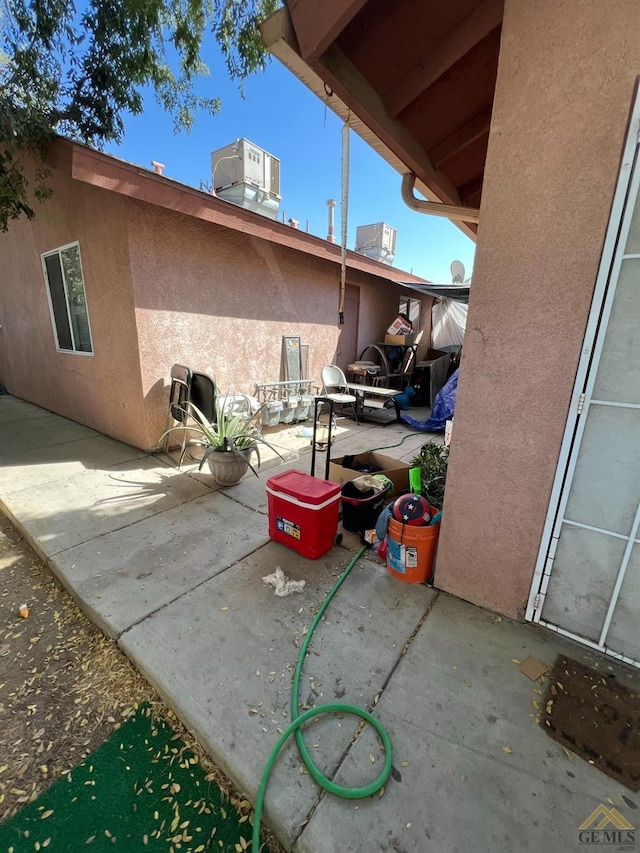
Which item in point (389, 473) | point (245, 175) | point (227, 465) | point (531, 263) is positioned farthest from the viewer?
point (245, 175)

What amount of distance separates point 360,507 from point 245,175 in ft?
16.3

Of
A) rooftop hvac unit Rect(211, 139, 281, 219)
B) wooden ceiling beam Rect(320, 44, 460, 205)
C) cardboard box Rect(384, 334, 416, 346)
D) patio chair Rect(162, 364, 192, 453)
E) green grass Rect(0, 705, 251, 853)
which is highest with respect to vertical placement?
rooftop hvac unit Rect(211, 139, 281, 219)

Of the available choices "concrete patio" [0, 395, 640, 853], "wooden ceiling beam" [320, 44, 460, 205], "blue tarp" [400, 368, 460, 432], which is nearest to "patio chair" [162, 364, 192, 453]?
"concrete patio" [0, 395, 640, 853]

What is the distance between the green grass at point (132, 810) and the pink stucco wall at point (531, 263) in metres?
1.55

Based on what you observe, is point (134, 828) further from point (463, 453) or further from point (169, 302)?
point (169, 302)

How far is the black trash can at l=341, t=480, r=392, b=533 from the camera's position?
2549 mm

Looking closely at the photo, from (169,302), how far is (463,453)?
145 inches

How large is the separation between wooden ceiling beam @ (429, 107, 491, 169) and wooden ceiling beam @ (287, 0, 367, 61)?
1.48 m

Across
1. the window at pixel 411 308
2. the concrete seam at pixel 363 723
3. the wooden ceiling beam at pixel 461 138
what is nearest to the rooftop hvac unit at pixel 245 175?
the wooden ceiling beam at pixel 461 138

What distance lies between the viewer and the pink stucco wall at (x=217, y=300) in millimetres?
3885

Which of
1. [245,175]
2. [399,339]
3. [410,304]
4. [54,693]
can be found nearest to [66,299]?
[245,175]

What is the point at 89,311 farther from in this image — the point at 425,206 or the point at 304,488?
the point at 425,206

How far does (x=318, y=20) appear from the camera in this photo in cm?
146

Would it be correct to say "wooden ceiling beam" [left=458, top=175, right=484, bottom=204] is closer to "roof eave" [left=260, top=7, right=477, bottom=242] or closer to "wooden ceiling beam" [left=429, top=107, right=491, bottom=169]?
"wooden ceiling beam" [left=429, top=107, right=491, bottom=169]
